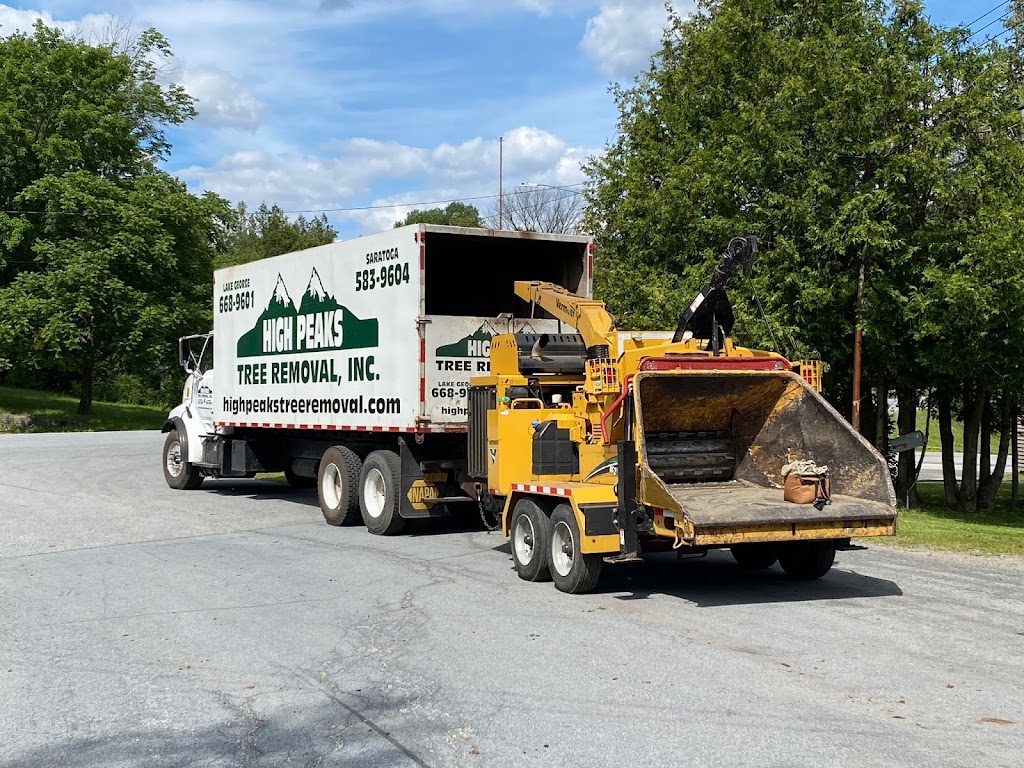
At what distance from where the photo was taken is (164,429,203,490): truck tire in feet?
63.9

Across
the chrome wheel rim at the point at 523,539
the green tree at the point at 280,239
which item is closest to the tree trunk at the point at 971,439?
the chrome wheel rim at the point at 523,539

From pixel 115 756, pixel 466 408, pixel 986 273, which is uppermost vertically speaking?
pixel 986 273

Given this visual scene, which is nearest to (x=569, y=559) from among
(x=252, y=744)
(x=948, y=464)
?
(x=252, y=744)

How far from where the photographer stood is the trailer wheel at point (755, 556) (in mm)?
10901

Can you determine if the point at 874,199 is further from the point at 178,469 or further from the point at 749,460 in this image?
the point at 178,469

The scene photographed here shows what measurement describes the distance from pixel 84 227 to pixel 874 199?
30957 millimetres

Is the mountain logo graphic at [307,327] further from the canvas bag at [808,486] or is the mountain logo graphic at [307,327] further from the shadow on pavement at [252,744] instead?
the shadow on pavement at [252,744]

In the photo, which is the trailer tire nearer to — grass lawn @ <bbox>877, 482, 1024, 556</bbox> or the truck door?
→ the truck door

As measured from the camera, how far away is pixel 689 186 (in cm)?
2058

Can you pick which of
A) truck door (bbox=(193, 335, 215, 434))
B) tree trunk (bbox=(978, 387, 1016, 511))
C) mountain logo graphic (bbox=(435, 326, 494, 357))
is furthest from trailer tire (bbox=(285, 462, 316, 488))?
tree trunk (bbox=(978, 387, 1016, 511))

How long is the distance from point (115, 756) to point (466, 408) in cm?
770

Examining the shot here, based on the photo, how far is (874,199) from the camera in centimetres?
1744

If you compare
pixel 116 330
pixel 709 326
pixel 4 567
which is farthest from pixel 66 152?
pixel 709 326

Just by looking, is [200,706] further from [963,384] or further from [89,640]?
[963,384]
